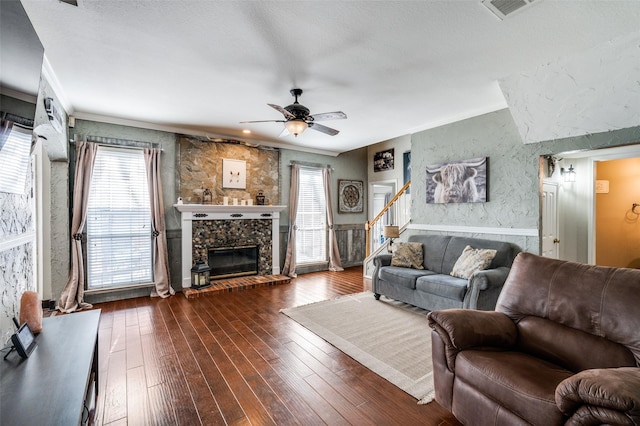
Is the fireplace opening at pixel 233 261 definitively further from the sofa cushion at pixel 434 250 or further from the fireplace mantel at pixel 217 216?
the sofa cushion at pixel 434 250

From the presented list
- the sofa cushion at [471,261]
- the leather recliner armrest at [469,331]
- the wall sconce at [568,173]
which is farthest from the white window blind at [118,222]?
the wall sconce at [568,173]

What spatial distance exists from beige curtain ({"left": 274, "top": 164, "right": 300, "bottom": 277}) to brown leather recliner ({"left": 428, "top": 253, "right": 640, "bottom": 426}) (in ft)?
14.4

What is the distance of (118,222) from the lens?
14.9 ft

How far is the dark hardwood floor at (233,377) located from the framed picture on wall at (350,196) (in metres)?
3.76

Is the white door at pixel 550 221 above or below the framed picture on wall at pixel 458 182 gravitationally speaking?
below

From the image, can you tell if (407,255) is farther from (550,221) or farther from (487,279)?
(550,221)

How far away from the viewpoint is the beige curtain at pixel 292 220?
6.12 metres

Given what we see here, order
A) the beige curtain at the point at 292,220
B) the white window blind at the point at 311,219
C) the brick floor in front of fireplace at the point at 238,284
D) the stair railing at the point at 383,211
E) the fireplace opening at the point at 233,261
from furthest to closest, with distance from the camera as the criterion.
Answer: the white window blind at the point at 311,219 → the beige curtain at the point at 292,220 → the stair railing at the point at 383,211 → the fireplace opening at the point at 233,261 → the brick floor in front of fireplace at the point at 238,284

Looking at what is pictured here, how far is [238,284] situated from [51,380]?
3.71 m

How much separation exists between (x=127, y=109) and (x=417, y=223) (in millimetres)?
4915

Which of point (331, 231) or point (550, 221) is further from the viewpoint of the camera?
point (331, 231)

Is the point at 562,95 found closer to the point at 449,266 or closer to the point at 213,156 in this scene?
the point at 449,266

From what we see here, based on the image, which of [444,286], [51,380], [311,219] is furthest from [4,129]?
[311,219]

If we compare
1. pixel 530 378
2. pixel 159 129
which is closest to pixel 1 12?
pixel 530 378
